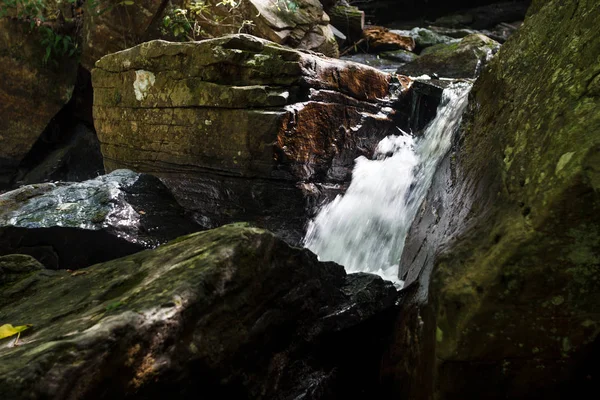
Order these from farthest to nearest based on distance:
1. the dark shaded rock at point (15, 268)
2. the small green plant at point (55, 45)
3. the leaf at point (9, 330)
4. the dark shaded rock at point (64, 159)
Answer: the dark shaded rock at point (64, 159) → the small green plant at point (55, 45) → the dark shaded rock at point (15, 268) → the leaf at point (9, 330)

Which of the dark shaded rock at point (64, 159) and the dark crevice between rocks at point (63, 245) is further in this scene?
the dark shaded rock at point (64, 159)

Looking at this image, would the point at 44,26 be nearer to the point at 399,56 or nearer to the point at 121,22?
the point at 121,22

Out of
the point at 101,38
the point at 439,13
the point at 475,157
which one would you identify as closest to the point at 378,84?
the point at 475,157

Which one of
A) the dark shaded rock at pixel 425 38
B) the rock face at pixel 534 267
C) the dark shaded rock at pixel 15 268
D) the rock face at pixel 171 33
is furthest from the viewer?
the dark shaded rock at pixel 425 38

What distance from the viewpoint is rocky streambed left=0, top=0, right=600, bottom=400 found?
5.87 feet

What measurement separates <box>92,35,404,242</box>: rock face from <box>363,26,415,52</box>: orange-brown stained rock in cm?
700

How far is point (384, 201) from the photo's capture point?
536 cm

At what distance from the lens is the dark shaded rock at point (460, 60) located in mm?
8602

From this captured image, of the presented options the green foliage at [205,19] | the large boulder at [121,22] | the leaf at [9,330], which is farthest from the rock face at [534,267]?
the large boulder at [121,22]

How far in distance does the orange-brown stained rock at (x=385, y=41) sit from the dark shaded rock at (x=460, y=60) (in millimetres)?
3123

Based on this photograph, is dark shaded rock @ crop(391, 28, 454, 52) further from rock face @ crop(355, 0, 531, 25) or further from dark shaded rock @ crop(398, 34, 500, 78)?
rock face @ crop(355, 0, 531, 25)

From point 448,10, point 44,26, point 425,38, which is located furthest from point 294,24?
point 448,10

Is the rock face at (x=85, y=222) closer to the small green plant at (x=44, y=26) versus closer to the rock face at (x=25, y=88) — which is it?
the rock face at (x=25, y=88)

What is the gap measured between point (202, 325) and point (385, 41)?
11.7 m
